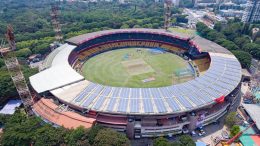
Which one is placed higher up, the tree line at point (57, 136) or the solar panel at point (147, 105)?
the solar panel at point (147, 105)

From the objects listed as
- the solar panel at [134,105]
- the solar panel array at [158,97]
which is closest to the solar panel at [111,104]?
the solar panel array at [158,97]

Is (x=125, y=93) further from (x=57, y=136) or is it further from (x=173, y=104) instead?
(x=57, y=136)

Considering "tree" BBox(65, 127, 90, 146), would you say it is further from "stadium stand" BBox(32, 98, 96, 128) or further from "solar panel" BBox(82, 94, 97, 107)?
"solar panel" BBox(82, 94, 97, 107)

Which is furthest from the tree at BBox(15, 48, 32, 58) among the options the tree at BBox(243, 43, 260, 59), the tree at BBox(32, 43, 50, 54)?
the tree at BBox(243, 43, 260, 59)

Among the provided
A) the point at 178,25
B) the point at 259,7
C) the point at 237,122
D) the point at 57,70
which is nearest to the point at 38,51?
the point at 57,70

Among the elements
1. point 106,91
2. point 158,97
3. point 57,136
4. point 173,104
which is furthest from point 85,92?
point 173,104

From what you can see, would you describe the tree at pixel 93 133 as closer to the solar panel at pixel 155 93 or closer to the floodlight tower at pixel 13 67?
the solar panel at pixel 155 93

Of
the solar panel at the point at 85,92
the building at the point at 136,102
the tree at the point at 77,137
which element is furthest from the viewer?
the solar panel at the point at 85,92
